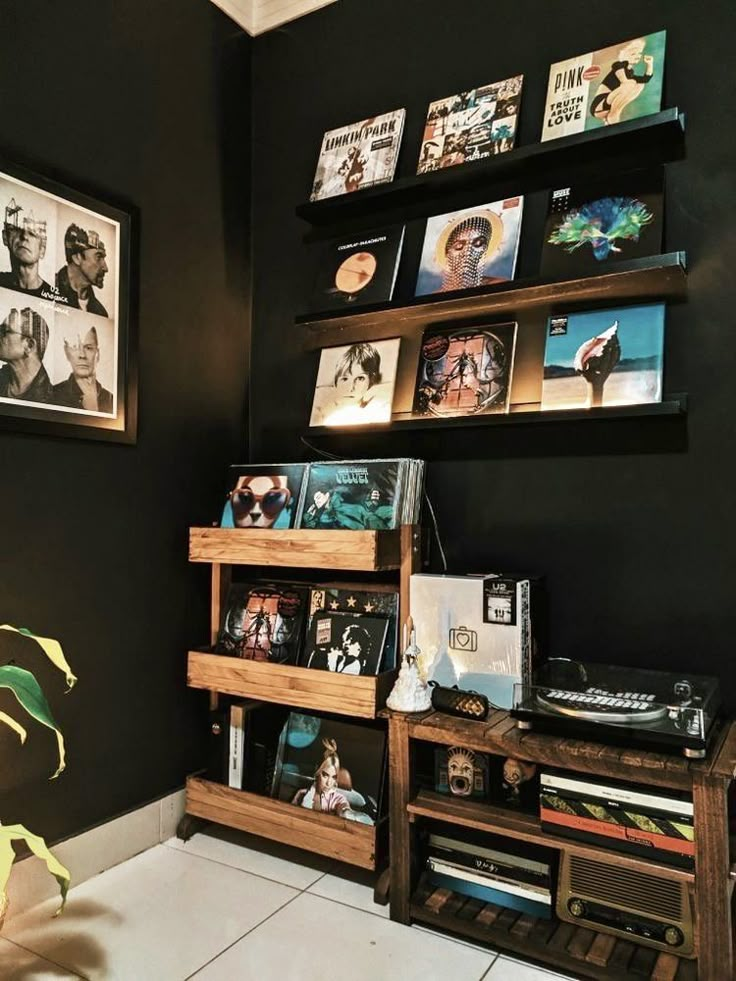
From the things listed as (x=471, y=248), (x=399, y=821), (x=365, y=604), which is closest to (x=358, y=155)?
(x=471, y=248)

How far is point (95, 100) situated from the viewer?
6.44 feet

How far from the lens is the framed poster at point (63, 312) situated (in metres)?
1.75

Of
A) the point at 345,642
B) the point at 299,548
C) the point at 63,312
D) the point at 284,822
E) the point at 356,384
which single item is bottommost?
the point at 284,822

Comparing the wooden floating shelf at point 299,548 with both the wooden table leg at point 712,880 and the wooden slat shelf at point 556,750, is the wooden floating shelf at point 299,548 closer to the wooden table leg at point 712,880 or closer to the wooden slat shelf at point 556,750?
the wooden slat shelf at point 556,750

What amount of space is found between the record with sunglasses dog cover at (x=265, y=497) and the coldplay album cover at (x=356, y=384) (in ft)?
0.64

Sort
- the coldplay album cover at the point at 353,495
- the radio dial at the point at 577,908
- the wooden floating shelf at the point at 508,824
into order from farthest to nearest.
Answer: the coldplay album cover at the point at 353,495
the radio dial at the point at 577,908
the wooden floating shelf at the point at 508,824

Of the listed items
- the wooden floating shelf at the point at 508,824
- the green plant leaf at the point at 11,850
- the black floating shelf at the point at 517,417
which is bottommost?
the wooden floating shelf at the point at 508,824

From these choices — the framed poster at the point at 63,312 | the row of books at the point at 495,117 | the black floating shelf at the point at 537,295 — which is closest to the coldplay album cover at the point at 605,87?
the row of books at the point at 495,117

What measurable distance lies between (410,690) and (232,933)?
2.21 feet

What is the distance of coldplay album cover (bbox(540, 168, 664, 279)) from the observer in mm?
1763

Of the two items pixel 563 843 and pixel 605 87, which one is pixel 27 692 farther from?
pixel 605 87

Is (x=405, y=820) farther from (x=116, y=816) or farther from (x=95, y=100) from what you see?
(x=95, y=100)

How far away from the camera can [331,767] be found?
1.96m

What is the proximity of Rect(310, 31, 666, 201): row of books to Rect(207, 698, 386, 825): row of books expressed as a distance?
5.30 feet
